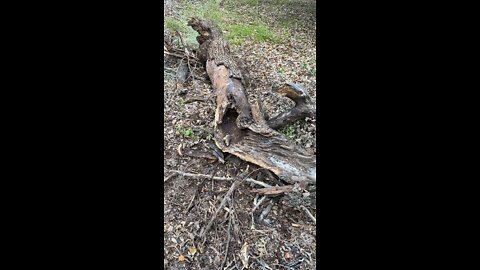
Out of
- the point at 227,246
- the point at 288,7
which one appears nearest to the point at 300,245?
the point at 227,246

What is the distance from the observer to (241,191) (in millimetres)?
3385

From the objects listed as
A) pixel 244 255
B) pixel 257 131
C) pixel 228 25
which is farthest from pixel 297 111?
pixel 228 25

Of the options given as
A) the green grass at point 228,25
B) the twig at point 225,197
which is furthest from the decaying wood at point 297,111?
the green grass at point 228,25

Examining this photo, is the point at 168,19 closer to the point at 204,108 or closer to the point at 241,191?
the point at 204,108

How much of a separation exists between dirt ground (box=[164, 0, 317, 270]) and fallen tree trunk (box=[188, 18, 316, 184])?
0.13 meters

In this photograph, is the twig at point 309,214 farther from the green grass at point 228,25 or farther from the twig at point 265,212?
the green grass at point 228,25

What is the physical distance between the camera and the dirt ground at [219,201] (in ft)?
9.45

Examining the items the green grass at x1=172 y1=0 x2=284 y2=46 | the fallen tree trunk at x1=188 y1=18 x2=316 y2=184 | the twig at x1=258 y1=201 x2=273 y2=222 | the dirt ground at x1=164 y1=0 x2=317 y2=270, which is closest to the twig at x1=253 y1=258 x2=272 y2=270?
the dirt ground at x1=164 y1=0 x2=317 y2=270

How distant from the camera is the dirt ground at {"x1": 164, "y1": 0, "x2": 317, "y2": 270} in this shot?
288cm

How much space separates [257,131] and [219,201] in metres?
0.76

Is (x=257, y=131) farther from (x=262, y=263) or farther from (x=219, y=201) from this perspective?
(x=262, y=263)

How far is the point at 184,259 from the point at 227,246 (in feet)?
1.15

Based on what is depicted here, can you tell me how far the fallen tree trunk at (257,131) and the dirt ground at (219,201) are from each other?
13 centimetres

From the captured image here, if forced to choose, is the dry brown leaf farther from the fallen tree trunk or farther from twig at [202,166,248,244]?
the fallen tree trunk
